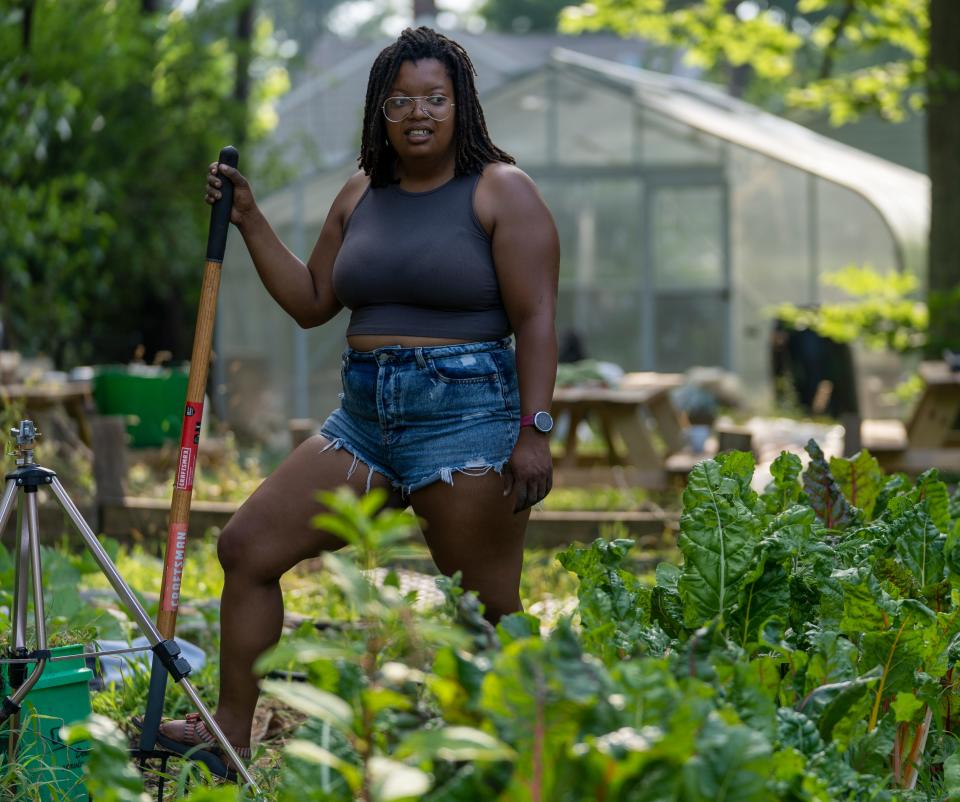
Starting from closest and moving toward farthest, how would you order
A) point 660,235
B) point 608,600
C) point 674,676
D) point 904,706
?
point 674,676
point 904,706
point 608,600
point 660,235

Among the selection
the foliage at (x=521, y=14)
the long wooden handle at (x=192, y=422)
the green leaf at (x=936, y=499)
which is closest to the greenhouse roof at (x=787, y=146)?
the green leaf at (x=936, y=499)

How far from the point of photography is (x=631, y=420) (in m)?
8.52

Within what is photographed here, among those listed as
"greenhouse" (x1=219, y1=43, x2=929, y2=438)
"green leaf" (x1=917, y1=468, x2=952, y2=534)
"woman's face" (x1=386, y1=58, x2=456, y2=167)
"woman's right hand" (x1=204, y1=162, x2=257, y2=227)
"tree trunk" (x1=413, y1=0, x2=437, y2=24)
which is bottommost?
"green leaf" (x1=917, y1=468, x2=952, y2=534)

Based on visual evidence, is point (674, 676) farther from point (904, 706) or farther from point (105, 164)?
point (105, 164)

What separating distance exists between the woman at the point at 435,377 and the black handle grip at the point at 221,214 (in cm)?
27

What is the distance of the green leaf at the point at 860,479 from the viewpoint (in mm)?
3408

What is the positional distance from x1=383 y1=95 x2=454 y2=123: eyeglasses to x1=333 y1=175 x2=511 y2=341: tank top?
14 cm

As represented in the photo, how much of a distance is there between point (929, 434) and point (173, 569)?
6155mm

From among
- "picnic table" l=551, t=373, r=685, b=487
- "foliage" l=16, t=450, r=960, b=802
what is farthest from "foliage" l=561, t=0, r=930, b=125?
"foliage" l=16, t=450, r=960, b=802

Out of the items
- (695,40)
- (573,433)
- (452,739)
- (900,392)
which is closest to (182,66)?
(695,40)

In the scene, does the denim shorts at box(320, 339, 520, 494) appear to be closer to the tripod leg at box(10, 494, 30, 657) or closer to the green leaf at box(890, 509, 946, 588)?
the tripod leg at box(10, 494, 30, 657)

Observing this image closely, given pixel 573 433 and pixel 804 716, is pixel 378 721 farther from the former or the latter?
pixel 573 433

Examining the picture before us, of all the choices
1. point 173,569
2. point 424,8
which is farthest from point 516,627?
point 424,8

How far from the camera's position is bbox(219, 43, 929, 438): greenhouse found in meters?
14.7
